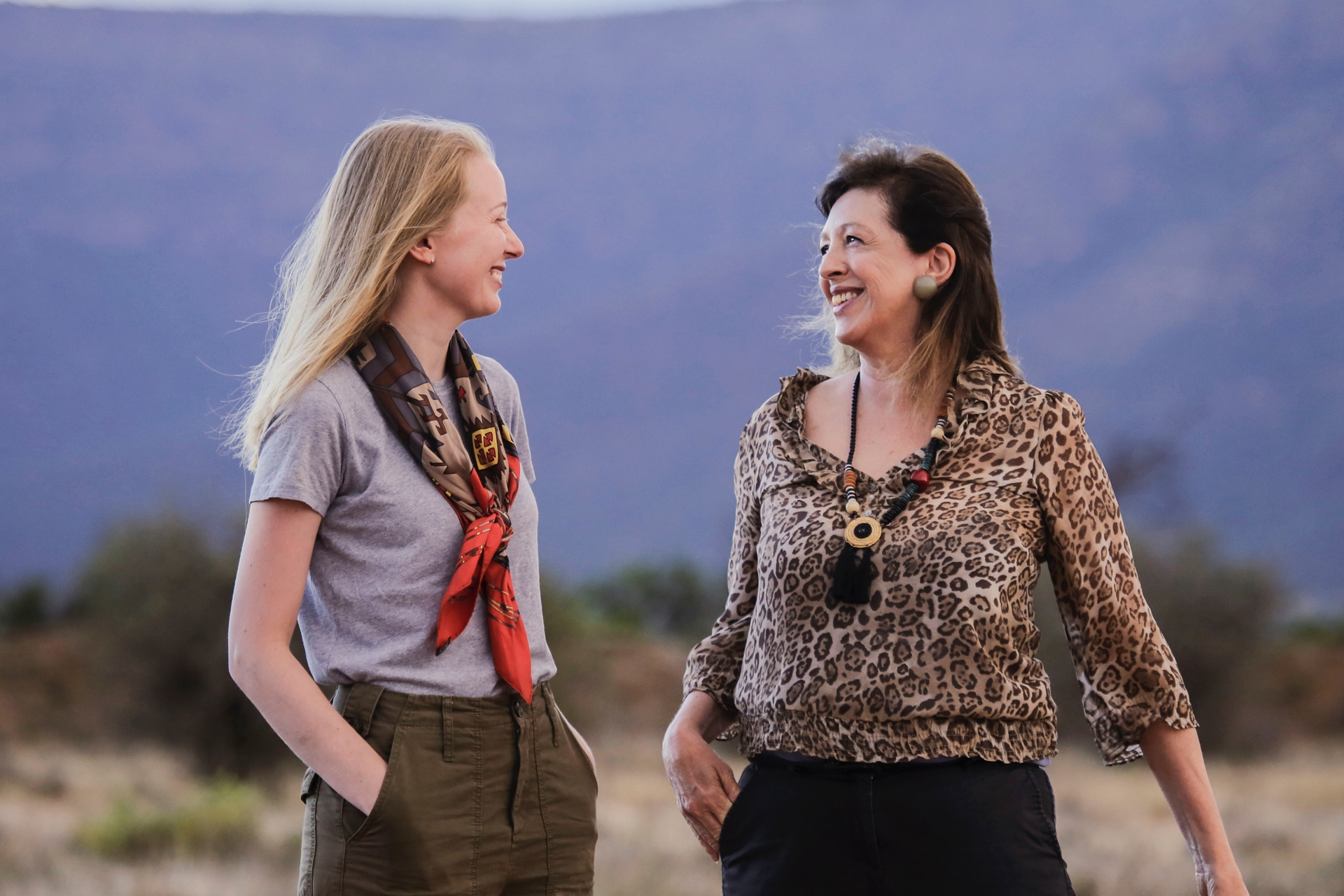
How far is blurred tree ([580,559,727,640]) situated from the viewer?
91.2 feet

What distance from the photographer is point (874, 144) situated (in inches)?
97.0

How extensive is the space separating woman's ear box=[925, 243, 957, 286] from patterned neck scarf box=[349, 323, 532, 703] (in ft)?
3.08

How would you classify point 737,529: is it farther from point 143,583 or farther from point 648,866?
point 143,583

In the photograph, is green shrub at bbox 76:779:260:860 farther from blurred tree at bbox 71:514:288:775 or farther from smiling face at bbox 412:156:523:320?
smiling face at bbox 412:156:523:320

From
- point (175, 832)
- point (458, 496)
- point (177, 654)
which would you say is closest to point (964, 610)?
point (458, 496)

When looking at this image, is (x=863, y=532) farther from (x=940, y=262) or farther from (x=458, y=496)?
(x=458, y=496)

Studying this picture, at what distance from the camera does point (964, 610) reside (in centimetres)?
206

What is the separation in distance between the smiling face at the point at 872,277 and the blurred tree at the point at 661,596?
2454 cm

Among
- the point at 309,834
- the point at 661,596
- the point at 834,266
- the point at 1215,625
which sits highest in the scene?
the point at 661,596

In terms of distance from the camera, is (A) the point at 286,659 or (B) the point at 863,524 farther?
(B) the point at 863,524

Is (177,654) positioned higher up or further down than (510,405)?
higher up

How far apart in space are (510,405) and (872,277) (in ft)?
2.51

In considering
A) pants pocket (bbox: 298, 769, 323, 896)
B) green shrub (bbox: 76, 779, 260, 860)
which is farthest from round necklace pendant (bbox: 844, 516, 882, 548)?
green shrub (bbox: 76, 779, 260, 860)

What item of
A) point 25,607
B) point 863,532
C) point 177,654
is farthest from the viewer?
point 25,607
